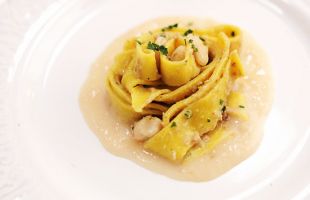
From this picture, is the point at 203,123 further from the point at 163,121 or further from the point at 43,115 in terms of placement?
the point at 43,115

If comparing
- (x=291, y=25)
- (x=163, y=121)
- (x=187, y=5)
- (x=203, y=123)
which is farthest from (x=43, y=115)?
(x=291, y=25)

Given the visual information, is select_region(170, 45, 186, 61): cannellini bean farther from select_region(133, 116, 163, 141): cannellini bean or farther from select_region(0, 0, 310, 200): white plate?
select_region(0, 0, 310, 200): white plate

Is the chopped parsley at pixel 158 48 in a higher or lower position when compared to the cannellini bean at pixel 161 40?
lower

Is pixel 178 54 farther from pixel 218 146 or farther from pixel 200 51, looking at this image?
pixel 218 146

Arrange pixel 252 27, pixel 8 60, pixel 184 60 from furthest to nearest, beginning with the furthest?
pixel 252 27 < pixel 8 60 < pixel 184 60

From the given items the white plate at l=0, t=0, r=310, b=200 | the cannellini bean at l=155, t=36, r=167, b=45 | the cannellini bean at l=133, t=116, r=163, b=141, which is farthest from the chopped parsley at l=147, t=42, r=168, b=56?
the white plate at l=0, t=0, r=310, b=200

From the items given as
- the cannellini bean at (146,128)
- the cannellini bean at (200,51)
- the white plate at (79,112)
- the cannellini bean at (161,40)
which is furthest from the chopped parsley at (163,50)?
the white plate at (79,112)

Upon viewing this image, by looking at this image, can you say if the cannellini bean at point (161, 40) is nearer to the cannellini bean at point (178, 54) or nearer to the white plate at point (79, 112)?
the cannellini bean at point (178, 54)
